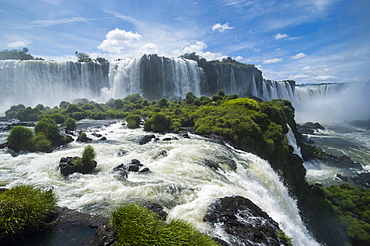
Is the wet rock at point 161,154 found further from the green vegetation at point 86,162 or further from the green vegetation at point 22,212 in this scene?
the green vegetation at point 22,212

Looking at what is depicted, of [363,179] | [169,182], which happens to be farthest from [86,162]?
[363,179]

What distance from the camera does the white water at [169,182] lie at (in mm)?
6242

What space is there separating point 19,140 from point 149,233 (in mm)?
Result: 12967

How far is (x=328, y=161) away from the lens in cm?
2664

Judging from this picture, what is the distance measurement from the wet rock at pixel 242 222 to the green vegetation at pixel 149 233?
139 centimetres

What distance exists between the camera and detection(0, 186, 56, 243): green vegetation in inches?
157

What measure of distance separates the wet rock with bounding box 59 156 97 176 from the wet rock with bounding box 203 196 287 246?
6.34m

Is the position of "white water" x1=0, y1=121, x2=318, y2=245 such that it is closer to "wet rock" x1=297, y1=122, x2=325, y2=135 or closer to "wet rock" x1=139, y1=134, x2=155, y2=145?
"wet rock" x1=139, y1=134, x2=155, y2=145

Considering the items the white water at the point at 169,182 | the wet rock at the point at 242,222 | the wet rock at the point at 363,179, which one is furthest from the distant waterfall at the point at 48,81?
the wet rock at the point at 363,179

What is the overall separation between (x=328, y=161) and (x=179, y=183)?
94.2 feet

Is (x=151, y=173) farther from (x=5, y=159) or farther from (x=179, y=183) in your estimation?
(x=5, y=159)

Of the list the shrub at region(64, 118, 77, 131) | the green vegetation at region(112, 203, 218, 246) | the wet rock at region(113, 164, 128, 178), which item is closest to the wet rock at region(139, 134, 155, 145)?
the wet rock at region(113, 164, 128, 178)

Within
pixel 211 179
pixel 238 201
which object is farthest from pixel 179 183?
pixel 238 201

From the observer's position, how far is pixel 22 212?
430cm
